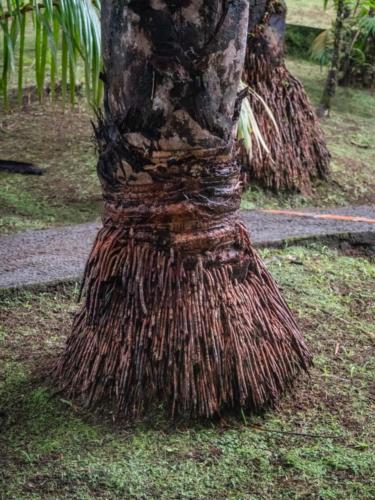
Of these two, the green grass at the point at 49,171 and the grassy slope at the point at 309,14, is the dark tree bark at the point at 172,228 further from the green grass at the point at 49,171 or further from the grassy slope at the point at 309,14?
the grassy slope at the point at 309,14

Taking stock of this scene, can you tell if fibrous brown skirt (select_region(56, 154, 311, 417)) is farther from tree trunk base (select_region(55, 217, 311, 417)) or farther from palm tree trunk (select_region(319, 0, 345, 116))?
palm tree trunk (select_region(319, 0, 345, 116))

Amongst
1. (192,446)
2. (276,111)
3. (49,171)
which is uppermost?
(276,111)

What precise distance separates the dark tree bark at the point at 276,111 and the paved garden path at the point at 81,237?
480 millimetres

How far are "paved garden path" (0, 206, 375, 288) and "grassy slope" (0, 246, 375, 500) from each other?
2.53 ft

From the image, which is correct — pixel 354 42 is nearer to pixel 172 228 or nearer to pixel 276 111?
pixel 276 111

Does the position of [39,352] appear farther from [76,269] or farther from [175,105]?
[175,105]

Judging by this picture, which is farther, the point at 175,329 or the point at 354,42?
the point at 354,42

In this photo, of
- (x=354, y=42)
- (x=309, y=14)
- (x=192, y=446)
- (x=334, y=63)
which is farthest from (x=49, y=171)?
(x=309, y=14)

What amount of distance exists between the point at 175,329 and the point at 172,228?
0.35 meters

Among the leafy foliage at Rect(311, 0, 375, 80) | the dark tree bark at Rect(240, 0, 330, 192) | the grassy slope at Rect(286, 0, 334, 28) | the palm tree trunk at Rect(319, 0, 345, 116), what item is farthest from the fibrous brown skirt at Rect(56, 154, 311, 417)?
the grassy slope at Rect(286, 0, 334, 28)

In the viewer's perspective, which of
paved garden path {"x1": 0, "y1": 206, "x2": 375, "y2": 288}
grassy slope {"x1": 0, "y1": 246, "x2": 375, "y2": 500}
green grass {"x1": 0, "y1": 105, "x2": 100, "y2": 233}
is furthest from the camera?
green grass {"x1": 0, "y1": 105, "x2": 100, "y2": 233}

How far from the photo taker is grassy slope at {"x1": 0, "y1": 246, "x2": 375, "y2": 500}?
2.68 metres

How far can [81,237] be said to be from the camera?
5.05 meters

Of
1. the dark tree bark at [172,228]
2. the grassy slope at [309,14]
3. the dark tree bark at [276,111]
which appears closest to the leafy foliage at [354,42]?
the grassy slope at [309,14]
